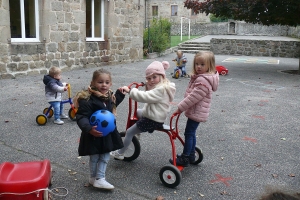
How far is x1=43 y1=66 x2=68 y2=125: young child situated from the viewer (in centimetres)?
567

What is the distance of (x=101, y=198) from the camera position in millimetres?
3402

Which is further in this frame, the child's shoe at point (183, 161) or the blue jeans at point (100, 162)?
the child's shoe at point (183, 161)

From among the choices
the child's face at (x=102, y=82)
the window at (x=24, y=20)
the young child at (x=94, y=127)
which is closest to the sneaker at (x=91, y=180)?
the young child at (x=94, y=127)

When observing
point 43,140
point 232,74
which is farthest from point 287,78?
point 43,140

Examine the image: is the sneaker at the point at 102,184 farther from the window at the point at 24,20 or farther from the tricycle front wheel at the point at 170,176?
the window at the point at 24,20

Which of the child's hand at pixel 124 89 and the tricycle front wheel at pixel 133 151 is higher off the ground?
the child's hand at pixel 124 89

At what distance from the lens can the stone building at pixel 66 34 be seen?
10.8 metres

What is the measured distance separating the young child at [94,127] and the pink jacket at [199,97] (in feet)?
2.82

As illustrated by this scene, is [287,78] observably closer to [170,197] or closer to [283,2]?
[283,2]

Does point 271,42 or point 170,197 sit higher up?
point 271,42

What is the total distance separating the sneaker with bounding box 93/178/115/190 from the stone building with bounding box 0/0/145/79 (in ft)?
26.9

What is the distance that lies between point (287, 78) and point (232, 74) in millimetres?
2128

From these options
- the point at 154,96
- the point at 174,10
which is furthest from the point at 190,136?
the point at 174,10

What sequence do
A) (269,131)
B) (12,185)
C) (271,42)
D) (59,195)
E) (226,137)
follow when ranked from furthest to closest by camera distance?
(271,42) < (269,131) < (226,137) < (59,195) < (12,185)
